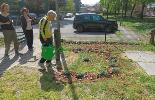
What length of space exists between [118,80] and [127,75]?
0.73 meters

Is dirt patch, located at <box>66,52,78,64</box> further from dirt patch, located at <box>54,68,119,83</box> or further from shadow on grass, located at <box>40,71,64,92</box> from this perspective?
shadow on grass, located at <box>40,71,64,92</box>

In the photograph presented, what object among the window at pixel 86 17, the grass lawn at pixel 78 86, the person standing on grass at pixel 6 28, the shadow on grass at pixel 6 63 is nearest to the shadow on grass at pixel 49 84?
the grass lawn at pixel 78 86

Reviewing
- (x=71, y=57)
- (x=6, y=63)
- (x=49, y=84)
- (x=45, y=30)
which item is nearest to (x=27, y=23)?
(x=71, y=57)

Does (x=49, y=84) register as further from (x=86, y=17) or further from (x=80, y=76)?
(x=86, y=17)

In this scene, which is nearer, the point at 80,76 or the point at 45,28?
the point at 80,76

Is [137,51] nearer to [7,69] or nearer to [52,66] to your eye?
[52,66]

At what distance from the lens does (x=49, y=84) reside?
7.80 m

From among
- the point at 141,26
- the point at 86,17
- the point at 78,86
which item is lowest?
the point at 141,26

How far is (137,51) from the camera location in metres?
13.6

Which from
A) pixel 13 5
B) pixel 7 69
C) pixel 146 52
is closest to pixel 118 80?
pixel 7 69

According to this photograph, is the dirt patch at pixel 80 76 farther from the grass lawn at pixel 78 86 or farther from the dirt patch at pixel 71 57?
the dirt patch at pixel 71 57

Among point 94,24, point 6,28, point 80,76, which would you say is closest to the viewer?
point 80,76

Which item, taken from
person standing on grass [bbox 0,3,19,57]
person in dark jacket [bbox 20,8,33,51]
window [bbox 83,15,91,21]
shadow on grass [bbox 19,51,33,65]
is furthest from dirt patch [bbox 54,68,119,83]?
window [bbox 83,15,91,21]

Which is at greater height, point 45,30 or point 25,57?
point 45,30
